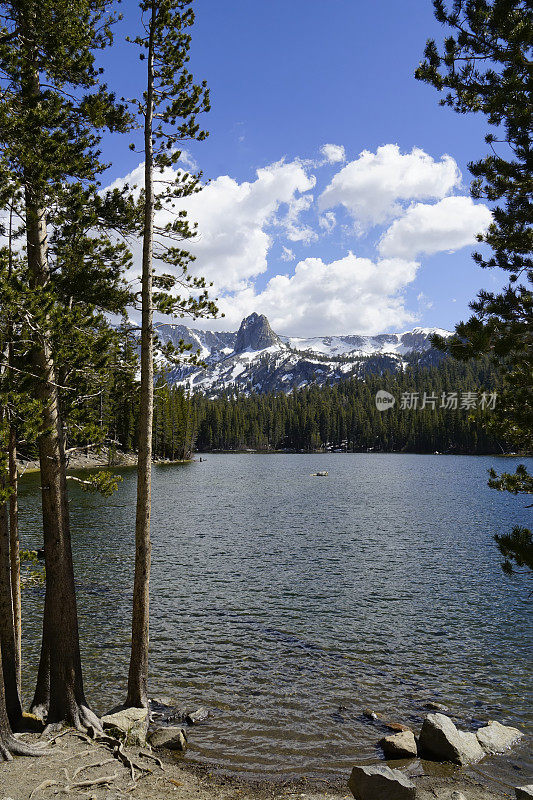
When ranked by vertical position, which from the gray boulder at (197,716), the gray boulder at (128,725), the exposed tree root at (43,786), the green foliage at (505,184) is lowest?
the gray boulder at (197,716)

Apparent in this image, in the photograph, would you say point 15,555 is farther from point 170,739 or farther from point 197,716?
point 197,716

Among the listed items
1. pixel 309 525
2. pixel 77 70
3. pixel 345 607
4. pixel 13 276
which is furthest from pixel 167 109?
pixel 309 525

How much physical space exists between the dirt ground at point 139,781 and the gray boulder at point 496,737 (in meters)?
1.27

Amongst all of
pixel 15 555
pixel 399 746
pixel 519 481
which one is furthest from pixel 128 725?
pixel 519 481

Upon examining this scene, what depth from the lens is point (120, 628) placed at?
64.8 feet

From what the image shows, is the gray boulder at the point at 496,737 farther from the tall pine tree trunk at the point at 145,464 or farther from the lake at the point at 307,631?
the tall pine tree trunk at the point at 145,464

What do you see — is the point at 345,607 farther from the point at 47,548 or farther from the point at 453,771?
the point at 47,548

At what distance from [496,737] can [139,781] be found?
8.29 meters

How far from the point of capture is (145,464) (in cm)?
1240

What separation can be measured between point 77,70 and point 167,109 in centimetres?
215

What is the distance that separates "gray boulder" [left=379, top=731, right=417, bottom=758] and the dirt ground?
27 centimetres

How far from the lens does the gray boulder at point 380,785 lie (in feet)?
29.5

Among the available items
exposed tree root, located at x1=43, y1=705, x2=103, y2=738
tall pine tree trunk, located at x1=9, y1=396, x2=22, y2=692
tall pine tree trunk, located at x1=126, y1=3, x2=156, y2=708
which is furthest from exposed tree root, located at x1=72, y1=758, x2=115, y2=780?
tall pine tree trunk, located at x1=9, y1=396, x2=22, y2=692

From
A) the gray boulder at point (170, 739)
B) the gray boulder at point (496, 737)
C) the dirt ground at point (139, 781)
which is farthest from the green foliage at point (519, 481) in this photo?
the gray boulder at point (170, 739)
